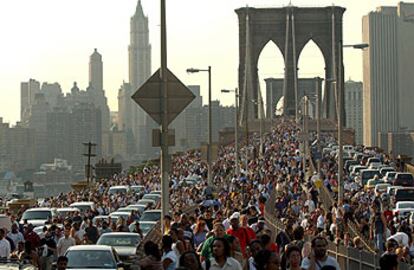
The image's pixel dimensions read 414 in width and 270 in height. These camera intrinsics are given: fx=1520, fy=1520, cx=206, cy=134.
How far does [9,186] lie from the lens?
6580 inches

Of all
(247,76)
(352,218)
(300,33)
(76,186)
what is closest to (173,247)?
(352,218)

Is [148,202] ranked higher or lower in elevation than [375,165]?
lower

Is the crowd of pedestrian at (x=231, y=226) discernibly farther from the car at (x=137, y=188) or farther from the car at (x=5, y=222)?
the car at (x=137, y=188)

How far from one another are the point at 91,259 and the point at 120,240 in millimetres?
5127

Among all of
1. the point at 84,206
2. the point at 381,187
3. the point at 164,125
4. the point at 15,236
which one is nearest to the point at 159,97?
the point at 164,125

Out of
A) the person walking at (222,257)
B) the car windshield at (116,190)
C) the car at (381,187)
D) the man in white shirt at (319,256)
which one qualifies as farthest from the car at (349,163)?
the person walking at (222,257)

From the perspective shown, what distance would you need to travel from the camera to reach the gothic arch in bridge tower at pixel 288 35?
160125 mm

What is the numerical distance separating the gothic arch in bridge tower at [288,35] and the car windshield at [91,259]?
5330 inches

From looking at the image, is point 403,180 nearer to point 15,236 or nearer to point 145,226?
point 145,226

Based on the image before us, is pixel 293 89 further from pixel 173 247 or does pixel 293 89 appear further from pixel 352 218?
pixel 173 247

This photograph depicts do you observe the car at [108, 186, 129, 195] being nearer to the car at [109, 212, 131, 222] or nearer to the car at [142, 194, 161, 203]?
the car at [142, 194, 161, 203]

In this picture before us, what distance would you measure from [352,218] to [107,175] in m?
73.2

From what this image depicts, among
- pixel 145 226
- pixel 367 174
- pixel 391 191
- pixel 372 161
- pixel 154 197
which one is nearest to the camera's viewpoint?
pixel 145 226

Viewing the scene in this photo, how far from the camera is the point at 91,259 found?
2192cm
